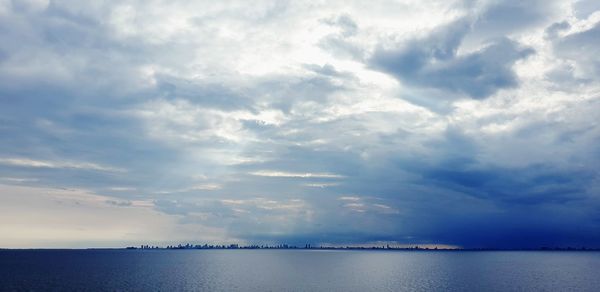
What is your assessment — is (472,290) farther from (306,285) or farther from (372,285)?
(306,285)

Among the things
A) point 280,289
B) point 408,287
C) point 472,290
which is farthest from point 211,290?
point 472,290

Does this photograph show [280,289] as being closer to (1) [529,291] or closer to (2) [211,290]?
(2) [211,290]

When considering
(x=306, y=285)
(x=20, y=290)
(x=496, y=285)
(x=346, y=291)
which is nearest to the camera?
(x=20, y=290)

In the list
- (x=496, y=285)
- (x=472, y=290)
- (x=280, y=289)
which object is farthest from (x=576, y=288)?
(x=280, y=289)

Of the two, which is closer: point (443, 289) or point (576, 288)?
point (443, 289)

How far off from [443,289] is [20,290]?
10074 centimetres

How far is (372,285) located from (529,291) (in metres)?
39.0

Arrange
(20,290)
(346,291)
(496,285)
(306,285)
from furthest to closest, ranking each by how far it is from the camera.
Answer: (496,285)
(306,285)
(346,291)
(20,290)

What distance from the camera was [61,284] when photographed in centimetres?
11438

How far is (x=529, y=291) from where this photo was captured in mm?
110875

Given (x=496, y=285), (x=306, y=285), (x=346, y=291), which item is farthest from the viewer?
(x=496, y=285)

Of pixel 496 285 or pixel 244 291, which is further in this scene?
pixel 496 285

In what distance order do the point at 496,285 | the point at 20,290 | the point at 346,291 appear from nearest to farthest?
the point at 20,290 < the point at 346,291 < the point at 496,285

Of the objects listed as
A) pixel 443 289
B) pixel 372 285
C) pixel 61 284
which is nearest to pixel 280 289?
pixel 372 285
